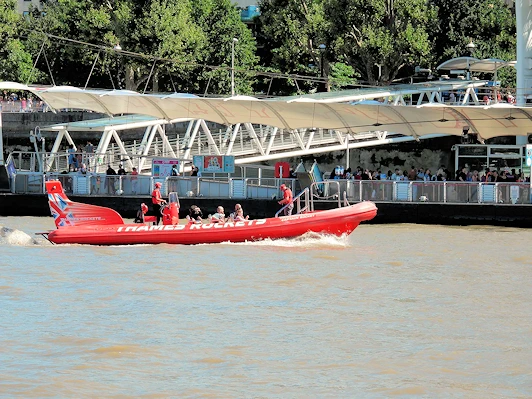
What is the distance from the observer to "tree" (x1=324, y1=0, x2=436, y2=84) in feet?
238

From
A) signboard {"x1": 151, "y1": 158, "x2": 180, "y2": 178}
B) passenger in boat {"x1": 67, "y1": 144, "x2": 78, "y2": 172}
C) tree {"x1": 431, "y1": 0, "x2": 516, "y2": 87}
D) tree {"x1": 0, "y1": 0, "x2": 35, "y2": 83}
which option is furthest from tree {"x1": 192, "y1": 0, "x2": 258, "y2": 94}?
signboard {"x1": 151, "y1": 158, "x2": 180, "y2": 178}

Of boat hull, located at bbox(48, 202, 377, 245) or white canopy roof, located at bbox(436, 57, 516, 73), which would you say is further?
white canopy roof, located at bbox(436, 57, 516, 73)

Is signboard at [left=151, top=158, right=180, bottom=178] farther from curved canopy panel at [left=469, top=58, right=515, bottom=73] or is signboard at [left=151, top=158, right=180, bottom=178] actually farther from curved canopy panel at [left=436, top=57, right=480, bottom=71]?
curved canopy panel at [left=469, top=58, right=515, bottom=73]

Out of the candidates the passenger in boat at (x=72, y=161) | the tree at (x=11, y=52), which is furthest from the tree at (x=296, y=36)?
the passenger in boat at (x=72, y=161)

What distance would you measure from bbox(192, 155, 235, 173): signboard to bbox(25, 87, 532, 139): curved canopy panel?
6.05 ft

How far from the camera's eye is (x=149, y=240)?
3331 cm

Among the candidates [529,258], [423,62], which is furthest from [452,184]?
[423,62]

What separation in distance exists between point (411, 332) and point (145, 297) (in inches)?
228

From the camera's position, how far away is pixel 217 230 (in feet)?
109

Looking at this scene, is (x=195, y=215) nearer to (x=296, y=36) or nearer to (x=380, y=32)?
(x=380, y=32)

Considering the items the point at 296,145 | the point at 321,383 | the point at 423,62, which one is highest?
the point at 423,62

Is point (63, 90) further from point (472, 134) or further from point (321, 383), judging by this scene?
point (321, 383)

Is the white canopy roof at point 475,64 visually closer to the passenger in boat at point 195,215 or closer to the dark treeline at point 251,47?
the dark treeline at point 251,47

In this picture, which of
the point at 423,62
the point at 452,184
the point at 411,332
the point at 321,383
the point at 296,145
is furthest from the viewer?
the point at 423,62
